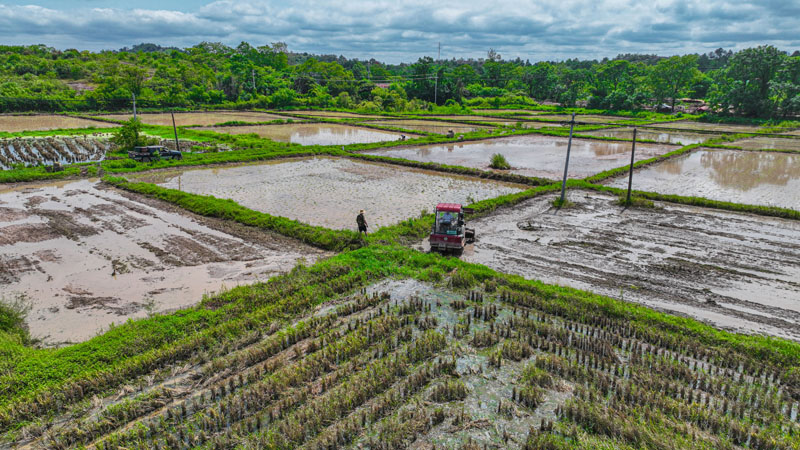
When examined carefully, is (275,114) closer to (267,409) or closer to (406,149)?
(406,149)

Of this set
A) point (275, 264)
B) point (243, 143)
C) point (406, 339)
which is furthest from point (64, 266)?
point (243, 143)

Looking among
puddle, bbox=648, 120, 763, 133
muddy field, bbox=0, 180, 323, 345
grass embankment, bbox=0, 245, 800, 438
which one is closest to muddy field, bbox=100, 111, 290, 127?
muddy field, bbox=0, 180, 323, 345

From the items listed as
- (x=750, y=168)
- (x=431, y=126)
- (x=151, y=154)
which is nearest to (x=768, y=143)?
(x=750, y=168)

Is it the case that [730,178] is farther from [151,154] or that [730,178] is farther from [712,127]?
[151,154]

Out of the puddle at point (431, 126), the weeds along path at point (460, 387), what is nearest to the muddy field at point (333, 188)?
the weeds along path at point (460, 387)

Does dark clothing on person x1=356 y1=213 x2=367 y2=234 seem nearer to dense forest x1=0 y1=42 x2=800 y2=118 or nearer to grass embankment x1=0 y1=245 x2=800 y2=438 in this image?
grass embankment x1=0 y1=245 x2=800 y2=438
